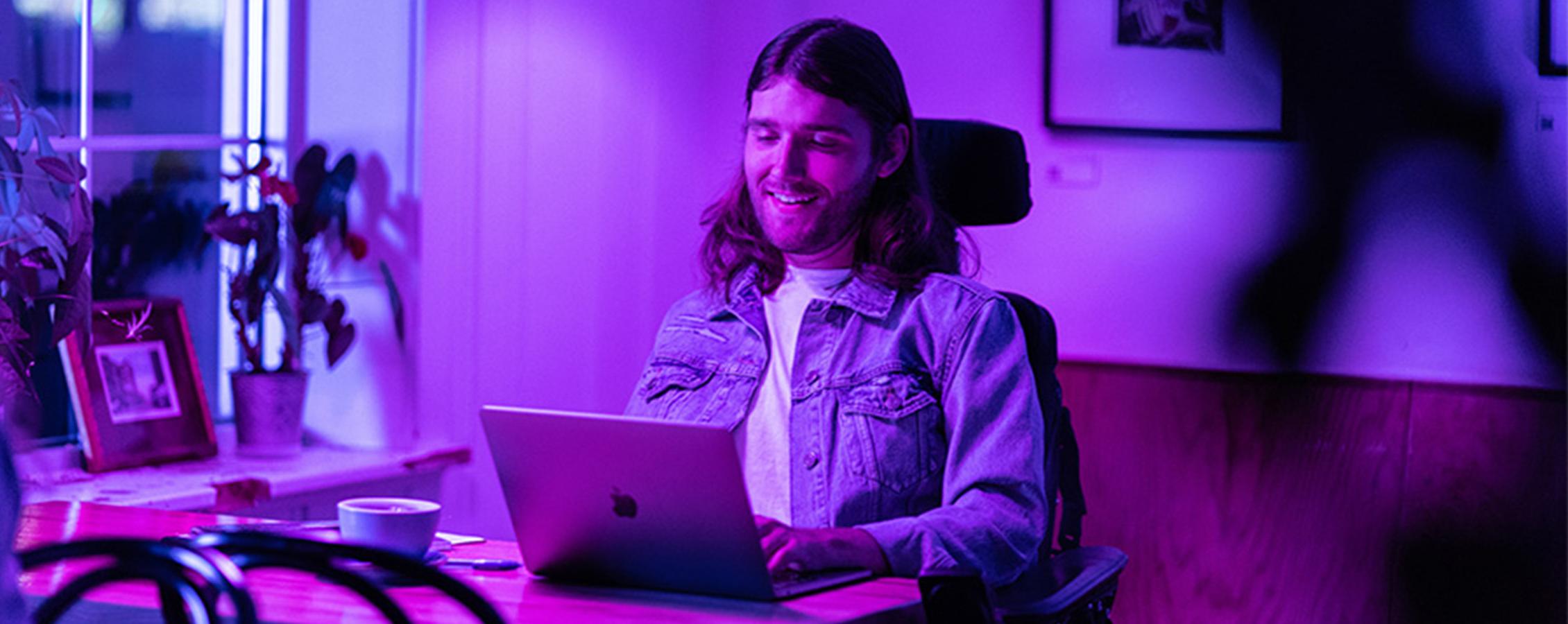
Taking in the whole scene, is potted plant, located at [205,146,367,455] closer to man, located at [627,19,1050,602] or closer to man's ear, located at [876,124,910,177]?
man, located at [627,19,1050,602]

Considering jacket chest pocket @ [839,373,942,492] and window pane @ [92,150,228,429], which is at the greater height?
window pane @ [92,150,228,429]

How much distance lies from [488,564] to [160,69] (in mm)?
1600

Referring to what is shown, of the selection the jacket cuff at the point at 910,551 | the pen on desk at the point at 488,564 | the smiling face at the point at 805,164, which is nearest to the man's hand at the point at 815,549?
the jacket cuff at the point at 910,551

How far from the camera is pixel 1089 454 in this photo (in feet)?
11.4

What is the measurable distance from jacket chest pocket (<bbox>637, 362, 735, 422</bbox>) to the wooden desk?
489mm

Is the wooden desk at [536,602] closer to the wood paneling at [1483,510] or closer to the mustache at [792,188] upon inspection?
the mustache at [792,188]

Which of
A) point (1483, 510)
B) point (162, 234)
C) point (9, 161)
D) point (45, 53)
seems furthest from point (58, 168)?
point (1483, 510)

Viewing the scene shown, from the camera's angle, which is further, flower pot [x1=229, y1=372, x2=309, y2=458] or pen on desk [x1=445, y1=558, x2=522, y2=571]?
flower pot [x1=229, y1=372, x2=309, y2=458]

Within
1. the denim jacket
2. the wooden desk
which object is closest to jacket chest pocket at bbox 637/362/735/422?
the denim jacket

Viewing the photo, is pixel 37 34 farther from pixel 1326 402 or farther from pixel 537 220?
pixel 1326 402

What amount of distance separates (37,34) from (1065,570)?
182 cm

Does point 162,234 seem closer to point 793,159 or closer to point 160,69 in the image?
point 160,69

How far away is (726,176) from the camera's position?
3932mm

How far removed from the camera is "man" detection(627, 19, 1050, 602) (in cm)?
199
